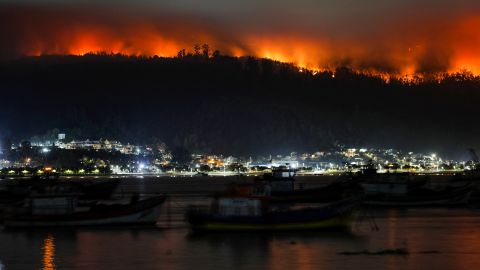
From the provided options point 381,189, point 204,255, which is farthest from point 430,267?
point 381,189

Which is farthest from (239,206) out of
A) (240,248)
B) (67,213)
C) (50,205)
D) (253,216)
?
(50,205)

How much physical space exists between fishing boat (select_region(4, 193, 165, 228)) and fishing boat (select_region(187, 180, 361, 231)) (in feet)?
16.5

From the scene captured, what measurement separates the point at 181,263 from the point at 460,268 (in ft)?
34.1

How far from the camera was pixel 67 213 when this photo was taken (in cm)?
4400

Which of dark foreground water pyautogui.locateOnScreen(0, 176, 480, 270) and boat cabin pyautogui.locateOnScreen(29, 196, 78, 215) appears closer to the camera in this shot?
dark foreground water pyautogui.locateOnScreen(0, 176, 480, 270)

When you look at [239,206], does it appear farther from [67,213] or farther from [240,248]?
[67,213]

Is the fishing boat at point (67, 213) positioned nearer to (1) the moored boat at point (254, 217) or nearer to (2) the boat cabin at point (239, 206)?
(1) the moored boat at point (254, 217)

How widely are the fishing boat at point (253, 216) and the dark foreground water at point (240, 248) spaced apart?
46cm

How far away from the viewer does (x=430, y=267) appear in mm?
30547

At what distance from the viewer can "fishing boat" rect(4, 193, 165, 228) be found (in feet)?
143

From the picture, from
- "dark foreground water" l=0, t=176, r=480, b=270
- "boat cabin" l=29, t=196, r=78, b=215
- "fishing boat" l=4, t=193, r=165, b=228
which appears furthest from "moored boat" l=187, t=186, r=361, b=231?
"boat cabin" l=29, t=196, r=78, b=215

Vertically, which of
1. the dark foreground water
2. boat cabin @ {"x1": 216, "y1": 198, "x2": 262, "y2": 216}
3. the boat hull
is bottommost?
the dark foreground water

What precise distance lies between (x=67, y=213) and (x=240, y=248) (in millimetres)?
12045

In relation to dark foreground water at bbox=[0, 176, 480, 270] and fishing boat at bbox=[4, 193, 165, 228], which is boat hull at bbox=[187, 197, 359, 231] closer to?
dark foreground water at bbox=[0, 176, 480, 270]
